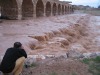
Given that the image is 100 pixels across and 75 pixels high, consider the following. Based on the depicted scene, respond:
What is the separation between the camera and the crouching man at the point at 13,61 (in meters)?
5.62

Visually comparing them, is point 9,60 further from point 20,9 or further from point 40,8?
point 40,8

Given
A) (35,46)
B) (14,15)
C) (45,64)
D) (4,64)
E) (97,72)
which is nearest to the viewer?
(4,64)

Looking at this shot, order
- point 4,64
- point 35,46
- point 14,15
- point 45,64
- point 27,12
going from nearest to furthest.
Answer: point 4,64 → point 45,64 → point 35,46 → point 14,15 → point 27,12

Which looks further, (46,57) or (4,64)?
(46,57)

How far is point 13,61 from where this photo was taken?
5.70 metres

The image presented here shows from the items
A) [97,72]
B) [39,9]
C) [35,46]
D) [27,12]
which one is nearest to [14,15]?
[27,12]

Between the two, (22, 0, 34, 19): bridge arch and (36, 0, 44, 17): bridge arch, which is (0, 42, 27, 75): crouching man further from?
(36, 0, 44, 17): bridge arch

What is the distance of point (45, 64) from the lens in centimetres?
688

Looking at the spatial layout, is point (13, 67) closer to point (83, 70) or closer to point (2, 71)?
point (2, 71)

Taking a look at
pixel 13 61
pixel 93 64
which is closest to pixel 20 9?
pixel 93 64

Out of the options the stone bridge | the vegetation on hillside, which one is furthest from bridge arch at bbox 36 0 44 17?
the vegetation on hillside

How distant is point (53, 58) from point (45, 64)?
2.26 feet

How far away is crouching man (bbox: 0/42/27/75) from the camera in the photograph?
5.62 meters

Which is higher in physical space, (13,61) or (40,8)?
(40,8)
